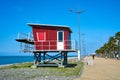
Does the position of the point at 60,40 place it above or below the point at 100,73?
above

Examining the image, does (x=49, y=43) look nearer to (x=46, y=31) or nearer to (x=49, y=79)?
(x=46, y=31)

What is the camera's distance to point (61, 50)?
3212cm

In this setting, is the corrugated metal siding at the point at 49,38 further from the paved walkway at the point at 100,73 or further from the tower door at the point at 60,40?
the paved walkway at the point at 100,73

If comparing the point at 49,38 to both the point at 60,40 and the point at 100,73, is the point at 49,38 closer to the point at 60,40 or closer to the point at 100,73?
the point at 60,40

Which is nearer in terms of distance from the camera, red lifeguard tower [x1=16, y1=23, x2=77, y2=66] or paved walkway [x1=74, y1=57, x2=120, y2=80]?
paved walkway [x1=74, y1=57, x2=120, y2=80]

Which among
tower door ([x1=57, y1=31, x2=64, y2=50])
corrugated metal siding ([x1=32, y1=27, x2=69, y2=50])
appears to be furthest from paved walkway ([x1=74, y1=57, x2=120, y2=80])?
corrugated metal siding ([x1=32, y1=27, x2=69, y2=50])

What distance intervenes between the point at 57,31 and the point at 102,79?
15.3 metres

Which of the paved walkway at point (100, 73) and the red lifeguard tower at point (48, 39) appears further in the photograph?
the red lifeguard tower at point (48, 39)

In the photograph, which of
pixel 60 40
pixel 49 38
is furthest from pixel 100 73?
pixel 49 38

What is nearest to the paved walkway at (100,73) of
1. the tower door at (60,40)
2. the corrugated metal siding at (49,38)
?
the tower door at (60,40)

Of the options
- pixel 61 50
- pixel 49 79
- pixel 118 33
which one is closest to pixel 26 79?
pixel 49 79

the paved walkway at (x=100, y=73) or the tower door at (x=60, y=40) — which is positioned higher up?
the tower door at (x=60, y=40)

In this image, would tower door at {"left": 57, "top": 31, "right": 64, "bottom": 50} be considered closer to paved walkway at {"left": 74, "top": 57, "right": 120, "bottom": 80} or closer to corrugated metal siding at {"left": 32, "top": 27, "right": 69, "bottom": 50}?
corrugated metal siding at {"left": 32, "top": 27, "right": 69, "bottom": 50}

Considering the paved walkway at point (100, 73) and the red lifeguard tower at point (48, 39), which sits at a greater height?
the red lifeguard tower at point (48, 39)
